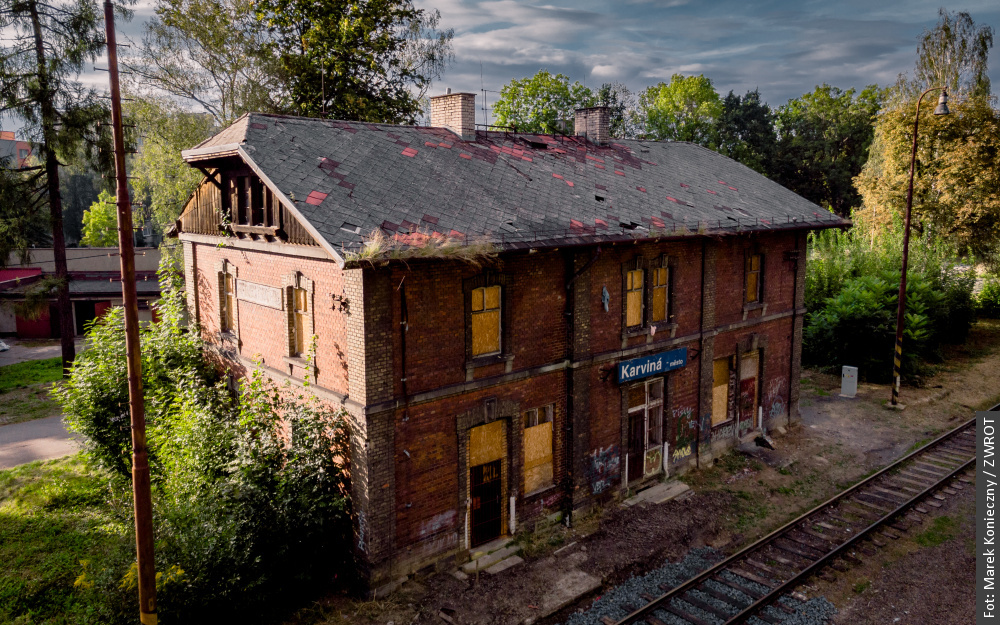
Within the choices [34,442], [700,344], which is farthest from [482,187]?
[34,442]

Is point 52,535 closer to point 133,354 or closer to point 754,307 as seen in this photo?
point 133,354

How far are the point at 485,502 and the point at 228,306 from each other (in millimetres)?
8124

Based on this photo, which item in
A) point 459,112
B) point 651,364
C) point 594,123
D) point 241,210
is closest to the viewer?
point 241,210

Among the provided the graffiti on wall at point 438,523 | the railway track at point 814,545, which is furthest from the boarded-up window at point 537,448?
the railway track at point 814,545

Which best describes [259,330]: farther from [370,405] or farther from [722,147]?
[722,147]

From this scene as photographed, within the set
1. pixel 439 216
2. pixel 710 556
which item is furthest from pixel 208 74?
pixel 710 556

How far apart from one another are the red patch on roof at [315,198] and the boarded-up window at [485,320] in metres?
3.26

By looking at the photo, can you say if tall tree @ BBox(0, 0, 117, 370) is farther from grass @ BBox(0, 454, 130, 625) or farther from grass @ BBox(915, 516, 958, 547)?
grass @ BBox(915, 516, 958, 547)

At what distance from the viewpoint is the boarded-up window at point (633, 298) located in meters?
15.5

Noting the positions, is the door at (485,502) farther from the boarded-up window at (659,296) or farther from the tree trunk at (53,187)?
the tree trunk at (53,187)

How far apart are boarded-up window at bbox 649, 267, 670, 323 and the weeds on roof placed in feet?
19.6

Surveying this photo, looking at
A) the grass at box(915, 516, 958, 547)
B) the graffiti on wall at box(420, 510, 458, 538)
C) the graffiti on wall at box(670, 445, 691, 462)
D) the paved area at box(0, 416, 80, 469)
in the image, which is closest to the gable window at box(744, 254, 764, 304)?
the graffiti on wall at box(670, 445, 691, 462)

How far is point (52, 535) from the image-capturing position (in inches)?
538

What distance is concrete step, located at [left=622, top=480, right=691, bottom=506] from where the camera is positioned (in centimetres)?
1570
